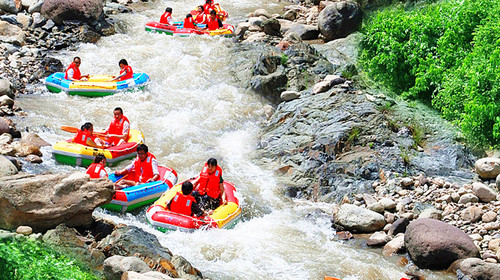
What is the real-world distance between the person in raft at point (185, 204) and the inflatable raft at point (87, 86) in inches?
234

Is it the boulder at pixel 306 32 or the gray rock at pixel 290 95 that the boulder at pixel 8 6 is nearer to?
the boulder at pixel 306 32

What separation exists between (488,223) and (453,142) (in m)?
2.56

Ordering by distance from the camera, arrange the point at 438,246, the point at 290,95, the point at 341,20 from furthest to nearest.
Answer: the point at 341,20 → the point at 290,95 → the point at 438,246

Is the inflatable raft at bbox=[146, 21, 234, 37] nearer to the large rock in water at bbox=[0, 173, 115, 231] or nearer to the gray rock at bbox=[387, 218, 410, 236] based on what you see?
the gray rock at bbox=[387, 218, 410, 236]

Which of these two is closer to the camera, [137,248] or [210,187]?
[137,248]

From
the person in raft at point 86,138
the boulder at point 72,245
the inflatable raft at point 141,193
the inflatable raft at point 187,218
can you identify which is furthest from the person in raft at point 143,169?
the boulder at point 72,245

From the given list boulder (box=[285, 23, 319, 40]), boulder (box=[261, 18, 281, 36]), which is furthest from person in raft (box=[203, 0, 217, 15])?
boulder (box=[285, 23, 319, 40])

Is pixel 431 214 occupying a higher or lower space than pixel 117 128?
higher

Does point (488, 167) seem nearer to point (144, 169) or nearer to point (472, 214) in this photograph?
point (472, 214)

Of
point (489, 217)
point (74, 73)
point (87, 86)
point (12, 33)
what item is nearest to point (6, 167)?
point (87, 86)

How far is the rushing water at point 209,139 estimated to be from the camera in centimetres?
934

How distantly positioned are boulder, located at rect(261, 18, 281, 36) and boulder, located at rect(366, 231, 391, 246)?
10.6m

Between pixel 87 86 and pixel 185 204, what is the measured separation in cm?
632

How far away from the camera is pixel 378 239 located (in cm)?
988
